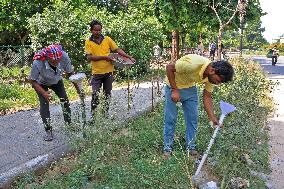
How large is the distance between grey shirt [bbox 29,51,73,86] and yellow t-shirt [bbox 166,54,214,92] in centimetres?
161

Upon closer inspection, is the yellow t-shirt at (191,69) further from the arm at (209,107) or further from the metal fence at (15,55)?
the metal fence at (15,55)

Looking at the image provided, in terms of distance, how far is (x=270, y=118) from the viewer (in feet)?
27.0

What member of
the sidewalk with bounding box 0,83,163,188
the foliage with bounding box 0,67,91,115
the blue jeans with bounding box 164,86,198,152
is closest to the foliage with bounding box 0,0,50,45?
the foliage with bounding box 0,67,91,115

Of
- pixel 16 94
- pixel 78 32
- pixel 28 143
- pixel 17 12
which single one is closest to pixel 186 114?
pixel 28 143

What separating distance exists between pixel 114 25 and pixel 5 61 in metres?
3.69

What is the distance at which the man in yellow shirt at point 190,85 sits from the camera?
14.3ft

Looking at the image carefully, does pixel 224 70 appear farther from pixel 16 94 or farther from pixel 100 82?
pixel 16 94

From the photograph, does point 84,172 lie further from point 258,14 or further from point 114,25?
point 258,14

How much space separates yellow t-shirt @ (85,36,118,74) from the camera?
20.2 ft

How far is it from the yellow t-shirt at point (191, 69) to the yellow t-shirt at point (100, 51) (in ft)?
5.67

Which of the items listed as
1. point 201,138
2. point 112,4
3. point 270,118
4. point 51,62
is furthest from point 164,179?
point 112,4

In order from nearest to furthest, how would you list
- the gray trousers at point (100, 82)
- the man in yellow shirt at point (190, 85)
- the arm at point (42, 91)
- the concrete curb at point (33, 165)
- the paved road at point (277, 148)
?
the concrete curb at point (33, 165), the man in yellow shirt at point (190, 85), the paved road at point (277, 148), the arm at point (42, 91), the gray trousers at point (100, 82)

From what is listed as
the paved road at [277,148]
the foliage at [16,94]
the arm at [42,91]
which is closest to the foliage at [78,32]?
the foliage at [16,94]

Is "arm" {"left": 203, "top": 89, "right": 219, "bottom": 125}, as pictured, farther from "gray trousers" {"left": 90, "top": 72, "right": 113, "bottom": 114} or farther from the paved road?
"gray trousers" {"left": 90, "top": 72, "right": 113, "bottom": 114}
